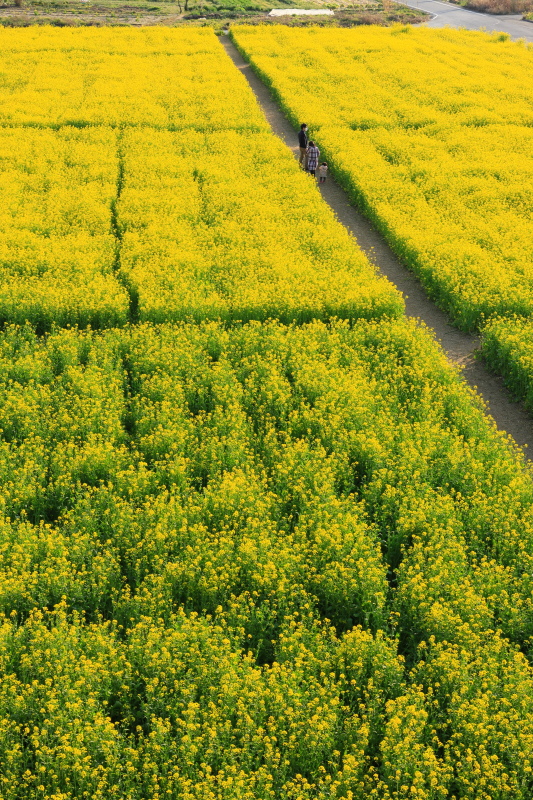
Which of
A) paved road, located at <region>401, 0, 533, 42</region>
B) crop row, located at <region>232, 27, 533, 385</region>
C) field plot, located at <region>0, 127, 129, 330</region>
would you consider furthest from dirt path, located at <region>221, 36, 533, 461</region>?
paved road, located at <region>401, 0, 533, 42</region>

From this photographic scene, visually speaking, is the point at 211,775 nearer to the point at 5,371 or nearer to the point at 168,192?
the point at 5,371

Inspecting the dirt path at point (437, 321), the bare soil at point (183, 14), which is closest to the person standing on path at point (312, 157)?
the dirt path at point (437, 321)

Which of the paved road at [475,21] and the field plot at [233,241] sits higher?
the paved road at [475,21]

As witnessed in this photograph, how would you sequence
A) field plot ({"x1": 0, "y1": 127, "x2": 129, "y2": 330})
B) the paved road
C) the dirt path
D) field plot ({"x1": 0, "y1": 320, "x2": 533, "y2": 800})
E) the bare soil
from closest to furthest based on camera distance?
field plot ({"x1": 0, "y1": 320, "x2": 533, "y2": 800}) < the dirt path < field plot ({"x1": 0, "y1": 127, "x2": 129, "y2": 330}) < the bare soil < the paved road

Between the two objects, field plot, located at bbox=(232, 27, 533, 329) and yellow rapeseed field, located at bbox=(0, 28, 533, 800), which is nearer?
yellow rapeseed field, located at bbox=(0, 28, 533, 800)

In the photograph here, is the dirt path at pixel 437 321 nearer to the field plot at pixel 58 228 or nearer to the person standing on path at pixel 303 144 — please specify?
the person standing on path at pixel 303 144

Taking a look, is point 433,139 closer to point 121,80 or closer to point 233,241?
point 233,241

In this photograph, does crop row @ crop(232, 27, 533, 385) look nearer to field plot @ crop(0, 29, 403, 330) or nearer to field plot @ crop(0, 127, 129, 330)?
field plot @ crop(0, 29, 403, 330)
